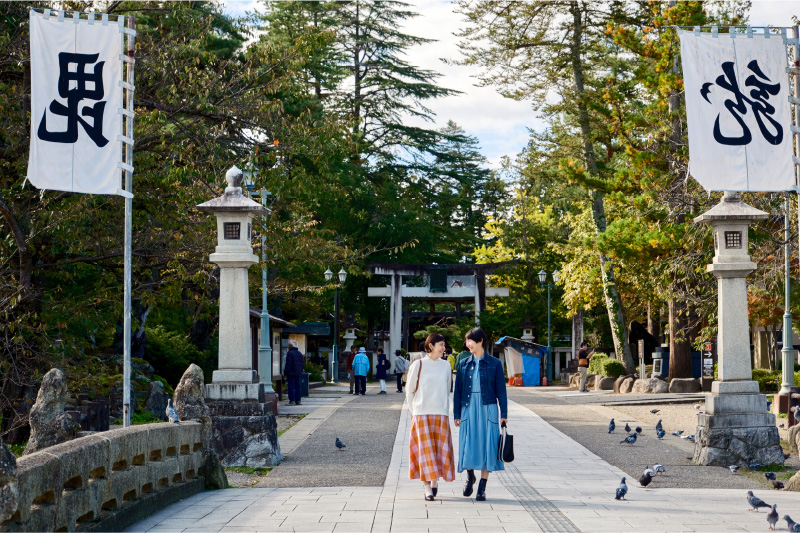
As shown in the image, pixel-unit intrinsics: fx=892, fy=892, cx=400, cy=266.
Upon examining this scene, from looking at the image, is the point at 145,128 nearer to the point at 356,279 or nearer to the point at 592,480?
the point at 592,480

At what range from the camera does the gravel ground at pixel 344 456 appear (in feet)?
35.6

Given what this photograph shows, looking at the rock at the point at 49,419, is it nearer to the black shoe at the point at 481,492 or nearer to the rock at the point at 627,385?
the black shoe at the point at 481,492

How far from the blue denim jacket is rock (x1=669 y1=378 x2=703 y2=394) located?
1967 cm

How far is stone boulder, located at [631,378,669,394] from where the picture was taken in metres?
27.4

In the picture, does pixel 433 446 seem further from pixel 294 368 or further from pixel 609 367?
pixel 609 367

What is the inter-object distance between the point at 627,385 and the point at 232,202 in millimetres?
20099

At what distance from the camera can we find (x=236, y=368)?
42.5 ft

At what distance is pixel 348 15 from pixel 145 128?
102 ft

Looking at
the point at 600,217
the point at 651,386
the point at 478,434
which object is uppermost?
the point at 600,217

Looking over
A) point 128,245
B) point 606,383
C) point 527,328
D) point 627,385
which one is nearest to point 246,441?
point 128,245

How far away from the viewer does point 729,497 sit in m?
9.35

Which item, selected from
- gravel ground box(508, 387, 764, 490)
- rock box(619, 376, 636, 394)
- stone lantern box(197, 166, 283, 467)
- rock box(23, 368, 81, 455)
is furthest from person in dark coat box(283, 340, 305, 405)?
rock box(23, 368, 81, 455)

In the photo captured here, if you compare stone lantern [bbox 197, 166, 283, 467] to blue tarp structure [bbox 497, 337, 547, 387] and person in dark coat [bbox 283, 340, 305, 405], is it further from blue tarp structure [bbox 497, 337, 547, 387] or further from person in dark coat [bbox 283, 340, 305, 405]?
blue tarp structure [bbox 497, 337, 547, 387]

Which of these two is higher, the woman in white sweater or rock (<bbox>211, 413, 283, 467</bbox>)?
the woman in white sweater
